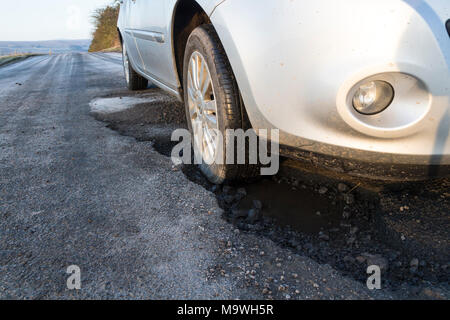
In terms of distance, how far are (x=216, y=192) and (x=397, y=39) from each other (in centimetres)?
117

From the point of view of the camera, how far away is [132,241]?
150 centimetres

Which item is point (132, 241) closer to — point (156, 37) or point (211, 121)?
point (211, 121)

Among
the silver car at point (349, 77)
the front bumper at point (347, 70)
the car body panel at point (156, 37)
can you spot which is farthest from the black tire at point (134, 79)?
the front bumper at point (347, 70)

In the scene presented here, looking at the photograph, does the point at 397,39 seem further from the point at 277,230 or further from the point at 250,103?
the point at 277,230

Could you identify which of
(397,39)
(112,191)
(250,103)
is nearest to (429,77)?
(397,39)

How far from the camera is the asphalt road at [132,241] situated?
124 centimetres

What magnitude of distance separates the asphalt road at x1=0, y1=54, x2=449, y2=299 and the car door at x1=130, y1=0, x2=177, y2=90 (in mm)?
677

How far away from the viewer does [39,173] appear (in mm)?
2219

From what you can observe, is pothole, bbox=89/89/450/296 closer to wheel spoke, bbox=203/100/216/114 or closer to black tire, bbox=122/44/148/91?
wheel spoke, bbox=203/100/216/114

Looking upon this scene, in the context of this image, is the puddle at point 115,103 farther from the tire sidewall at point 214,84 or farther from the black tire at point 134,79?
the tire sidewall at point 214,84

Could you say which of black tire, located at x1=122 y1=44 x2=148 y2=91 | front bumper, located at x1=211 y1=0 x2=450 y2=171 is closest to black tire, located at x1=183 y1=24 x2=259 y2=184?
front bumper, located at x1=211 y1=0 x2=450 y2=171

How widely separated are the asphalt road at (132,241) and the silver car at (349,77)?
472 mm

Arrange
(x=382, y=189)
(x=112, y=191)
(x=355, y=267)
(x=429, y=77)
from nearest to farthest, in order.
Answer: (x=429, y=77) → (x=355, y=267) → (x=382, y=189) → (x=112, y=191)

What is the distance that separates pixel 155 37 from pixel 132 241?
166 centimetres
